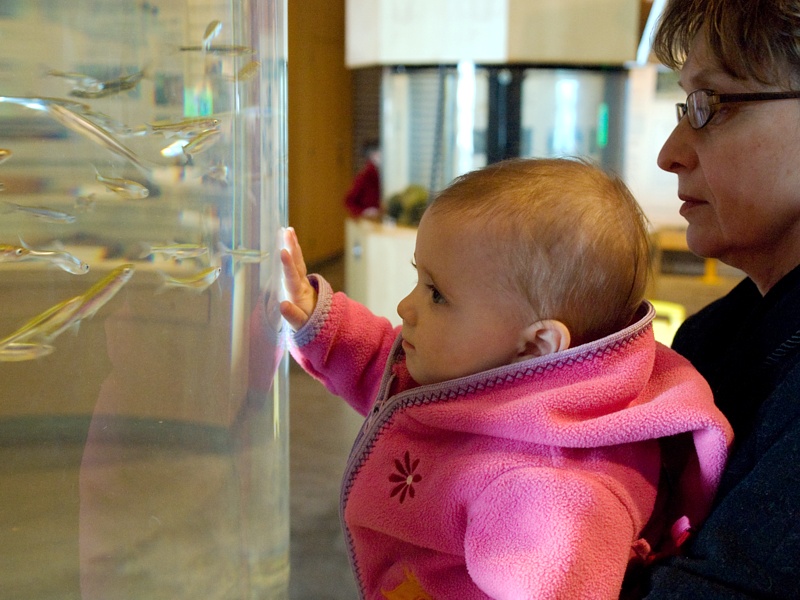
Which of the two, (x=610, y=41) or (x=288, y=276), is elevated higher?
(x=610, y=41)

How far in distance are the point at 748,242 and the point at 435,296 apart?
0.96ft

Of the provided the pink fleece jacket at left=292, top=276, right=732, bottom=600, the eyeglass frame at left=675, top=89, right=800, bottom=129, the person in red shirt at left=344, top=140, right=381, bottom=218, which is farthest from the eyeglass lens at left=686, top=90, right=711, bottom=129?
the person in red shirt at left=344, top=140, right=381, bottom=218

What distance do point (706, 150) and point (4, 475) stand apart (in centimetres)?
Answer: 71

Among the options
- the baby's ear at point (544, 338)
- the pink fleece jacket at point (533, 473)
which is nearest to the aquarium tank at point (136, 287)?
the pink fleece jacket at point (533, 473)

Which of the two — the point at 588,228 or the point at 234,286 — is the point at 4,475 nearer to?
the point at 234,286

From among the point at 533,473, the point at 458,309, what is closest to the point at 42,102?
the point at 458,309

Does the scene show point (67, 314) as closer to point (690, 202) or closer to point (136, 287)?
point (136, 287)

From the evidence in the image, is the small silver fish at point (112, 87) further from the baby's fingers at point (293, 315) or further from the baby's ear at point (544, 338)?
the baby's ear at point (544, 338)

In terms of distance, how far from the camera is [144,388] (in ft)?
2.69

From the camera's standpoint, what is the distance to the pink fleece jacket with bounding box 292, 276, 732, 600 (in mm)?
627

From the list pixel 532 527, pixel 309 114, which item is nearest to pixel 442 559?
pixel 532 527

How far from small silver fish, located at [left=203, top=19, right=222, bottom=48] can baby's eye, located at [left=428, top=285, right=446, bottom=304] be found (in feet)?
1.02

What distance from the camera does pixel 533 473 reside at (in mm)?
658

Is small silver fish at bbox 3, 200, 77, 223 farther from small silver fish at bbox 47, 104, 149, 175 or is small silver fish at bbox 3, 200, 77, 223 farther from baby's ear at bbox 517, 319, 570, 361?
baby's ear at bbox 517, 319, 570, 361
